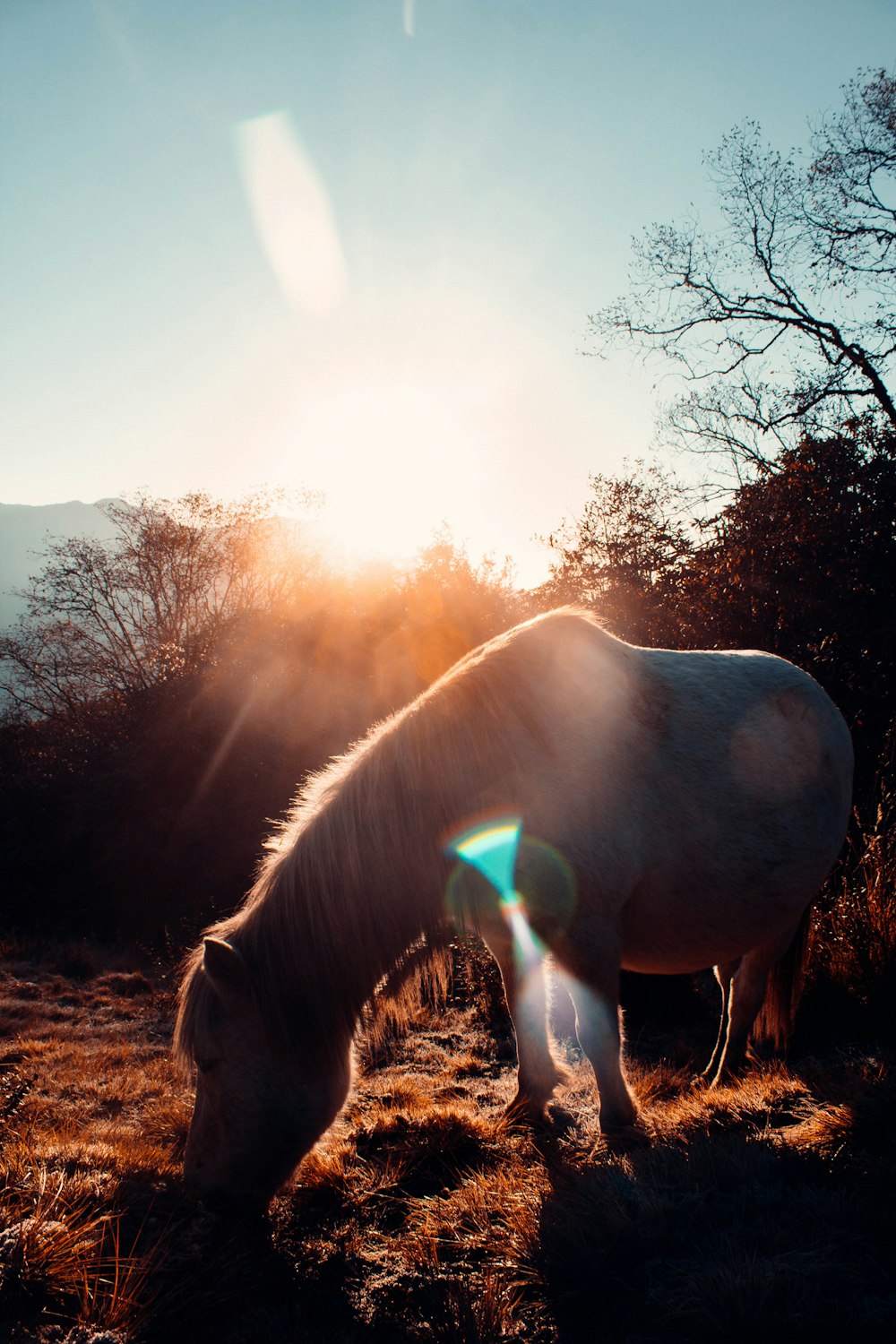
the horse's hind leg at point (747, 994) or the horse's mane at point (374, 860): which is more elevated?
the horse's mane at point (374, 860)

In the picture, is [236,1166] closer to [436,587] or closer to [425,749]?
[425,749]

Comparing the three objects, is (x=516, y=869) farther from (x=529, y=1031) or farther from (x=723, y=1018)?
(x=723, y=1018)

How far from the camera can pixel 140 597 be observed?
1477 centimetres

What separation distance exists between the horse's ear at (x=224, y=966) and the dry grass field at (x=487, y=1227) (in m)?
0.66

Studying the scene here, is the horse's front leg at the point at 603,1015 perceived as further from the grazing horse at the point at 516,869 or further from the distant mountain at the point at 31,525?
the distant mountain at the point at 31,525

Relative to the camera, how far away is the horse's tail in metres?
3.62

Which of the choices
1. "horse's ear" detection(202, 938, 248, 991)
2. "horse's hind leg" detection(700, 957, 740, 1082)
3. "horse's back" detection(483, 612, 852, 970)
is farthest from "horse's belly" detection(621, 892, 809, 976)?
"horse's ear" detection(202, 938, 248, 991)

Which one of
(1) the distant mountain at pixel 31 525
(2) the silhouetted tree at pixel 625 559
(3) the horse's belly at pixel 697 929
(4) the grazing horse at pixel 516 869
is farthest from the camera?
(1) the distant mountain at pixel 31 525

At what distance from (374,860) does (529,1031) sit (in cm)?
116

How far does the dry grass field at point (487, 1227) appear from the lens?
1.60 meters

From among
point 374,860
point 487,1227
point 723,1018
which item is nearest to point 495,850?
point 374,860

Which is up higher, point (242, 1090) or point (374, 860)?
point (374, 860)

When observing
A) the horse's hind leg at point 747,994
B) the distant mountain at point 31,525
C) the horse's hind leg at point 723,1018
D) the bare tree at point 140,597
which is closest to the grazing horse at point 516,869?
the horse's hind leg at point 747,994

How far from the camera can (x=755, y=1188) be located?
6.51 feet
